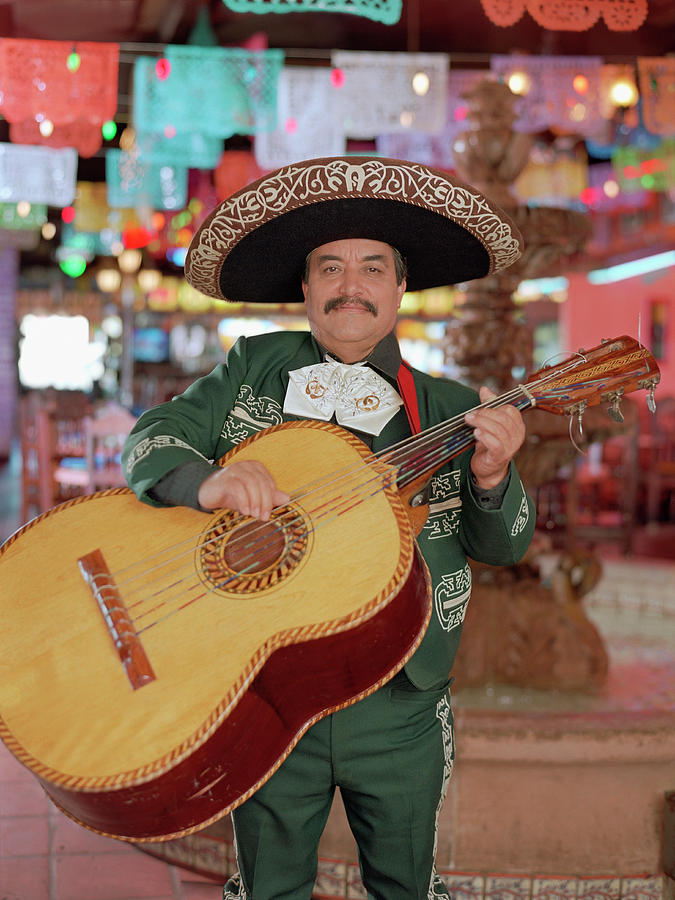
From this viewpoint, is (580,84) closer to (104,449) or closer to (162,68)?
(162,68)

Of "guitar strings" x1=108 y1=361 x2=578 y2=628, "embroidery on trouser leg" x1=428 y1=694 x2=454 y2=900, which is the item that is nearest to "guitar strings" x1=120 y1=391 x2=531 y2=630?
"guitar strings" x1=108 y1=361 x2=578 y2=628

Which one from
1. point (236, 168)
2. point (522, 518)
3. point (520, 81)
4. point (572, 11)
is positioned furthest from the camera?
point (236, 168)

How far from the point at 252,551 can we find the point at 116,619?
0.23 meters

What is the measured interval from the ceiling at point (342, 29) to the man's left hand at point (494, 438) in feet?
15.2

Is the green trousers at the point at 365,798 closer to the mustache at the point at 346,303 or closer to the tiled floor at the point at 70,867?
the mustache at the point at 346,303

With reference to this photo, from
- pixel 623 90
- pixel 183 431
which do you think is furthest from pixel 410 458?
pixel 623 90

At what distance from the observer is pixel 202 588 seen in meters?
1.34

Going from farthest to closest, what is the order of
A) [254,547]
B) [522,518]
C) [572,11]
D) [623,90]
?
1. [623,90]
2. [572,11]
3. [522,518]
4. [254,547]

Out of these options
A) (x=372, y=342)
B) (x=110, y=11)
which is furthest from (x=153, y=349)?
(x=372, y=342)

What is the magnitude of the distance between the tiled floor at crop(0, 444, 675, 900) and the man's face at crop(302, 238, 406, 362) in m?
1.44

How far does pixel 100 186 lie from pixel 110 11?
2.69 meters

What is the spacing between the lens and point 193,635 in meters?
1.29

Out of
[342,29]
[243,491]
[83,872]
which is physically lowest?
[83,872]

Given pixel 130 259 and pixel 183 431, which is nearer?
pixel 183 431
